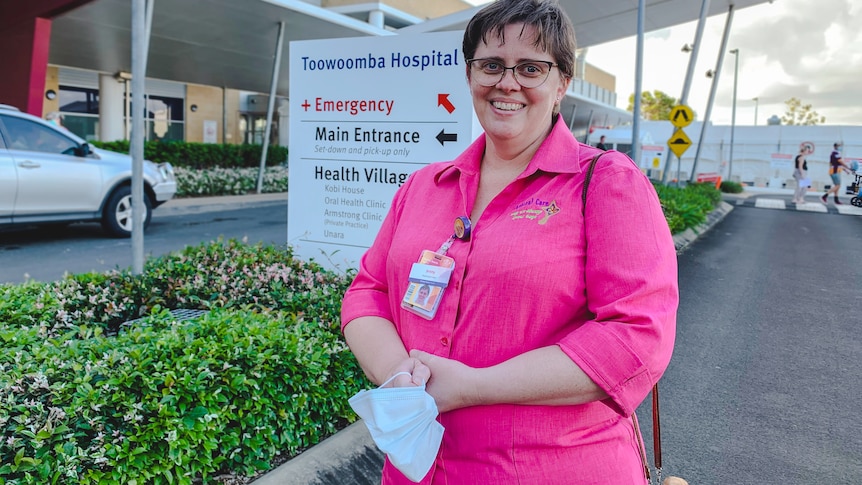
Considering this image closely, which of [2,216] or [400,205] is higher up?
[400,205]

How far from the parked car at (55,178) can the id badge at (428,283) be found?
895cm

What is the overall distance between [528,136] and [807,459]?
10.3ft

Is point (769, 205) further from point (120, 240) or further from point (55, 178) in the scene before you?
point (55, 178)

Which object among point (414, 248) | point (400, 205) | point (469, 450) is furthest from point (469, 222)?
point (469, 450)

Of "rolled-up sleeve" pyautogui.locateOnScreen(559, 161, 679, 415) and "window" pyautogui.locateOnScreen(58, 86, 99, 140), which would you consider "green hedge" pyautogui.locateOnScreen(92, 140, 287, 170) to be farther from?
"rolled-up sleeve" pyautogui.locateOnScreen(559, 161, 679, 415)

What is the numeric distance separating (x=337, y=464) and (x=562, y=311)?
1944 millimetres

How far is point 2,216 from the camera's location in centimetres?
906

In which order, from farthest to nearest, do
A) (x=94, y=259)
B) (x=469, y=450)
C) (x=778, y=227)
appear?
(x=778, y=227) → (x=94, y=259) → (x=469, y=450)

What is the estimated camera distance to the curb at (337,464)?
2.85 metres

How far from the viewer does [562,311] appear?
1.43m

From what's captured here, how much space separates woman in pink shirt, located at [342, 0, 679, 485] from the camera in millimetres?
1348

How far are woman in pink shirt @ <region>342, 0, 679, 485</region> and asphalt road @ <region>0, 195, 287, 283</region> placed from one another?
4474 millimetres

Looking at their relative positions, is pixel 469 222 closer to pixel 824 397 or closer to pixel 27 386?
pixel 27 386

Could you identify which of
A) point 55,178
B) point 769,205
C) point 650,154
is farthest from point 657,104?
point 55,178
